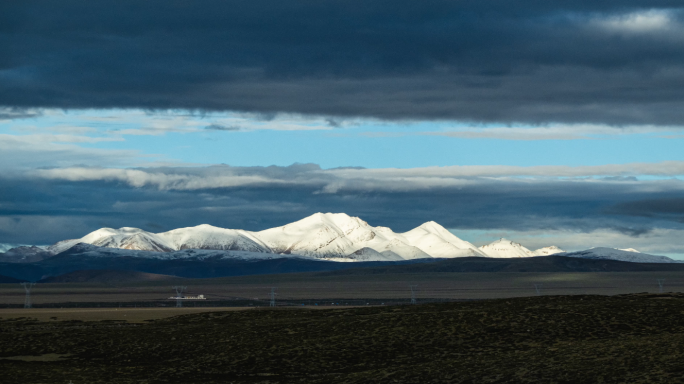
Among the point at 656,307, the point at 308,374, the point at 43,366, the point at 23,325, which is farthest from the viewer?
the point at 23,325

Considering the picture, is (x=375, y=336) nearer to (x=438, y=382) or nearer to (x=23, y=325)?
(x=438, y=382)

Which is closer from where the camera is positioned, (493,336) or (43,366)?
(43,366)

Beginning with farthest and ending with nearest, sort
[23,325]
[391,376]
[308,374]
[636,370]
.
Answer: [23,325], [308,374], [391,376], [636,370]

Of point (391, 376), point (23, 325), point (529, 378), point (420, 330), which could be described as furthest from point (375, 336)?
point (23, 325)

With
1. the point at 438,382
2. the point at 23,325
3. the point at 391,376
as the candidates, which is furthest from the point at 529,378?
the point at 23,325

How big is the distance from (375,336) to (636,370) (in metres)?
30.2

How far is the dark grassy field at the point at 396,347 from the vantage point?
58.5 m

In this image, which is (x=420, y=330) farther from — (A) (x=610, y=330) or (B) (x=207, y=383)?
(B) (x=207, y=383)

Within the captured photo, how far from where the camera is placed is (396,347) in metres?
75.8

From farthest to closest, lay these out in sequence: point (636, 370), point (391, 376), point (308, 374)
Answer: point (308, 374) → point (391, 376) → point (636, 370)

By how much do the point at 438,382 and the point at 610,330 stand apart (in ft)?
87.3

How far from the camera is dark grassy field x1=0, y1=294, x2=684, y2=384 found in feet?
192

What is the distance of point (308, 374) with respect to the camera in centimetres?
6619

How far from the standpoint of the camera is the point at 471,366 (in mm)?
60969
